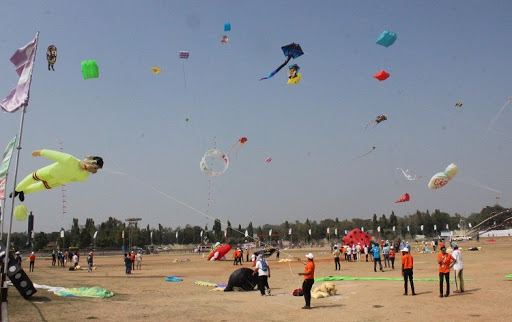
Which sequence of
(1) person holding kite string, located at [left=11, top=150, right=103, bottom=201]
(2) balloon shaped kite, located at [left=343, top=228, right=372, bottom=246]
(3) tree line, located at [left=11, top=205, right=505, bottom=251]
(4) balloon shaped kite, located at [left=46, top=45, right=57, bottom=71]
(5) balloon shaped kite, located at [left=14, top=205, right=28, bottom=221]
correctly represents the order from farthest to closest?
(3) tree line, located at [left=11, top=205, right=505, bottom=251]
(2) balloon shaped kite, located at [left=343, top=228, right=372, bottom=246]
(5) balloon shaped kite, located at [left=14, top=205, right=28, bottom=221]
(4) balloon shaped kite, located at [left=46, top=45, right=57, bottom=71]
(1) person holding kite string, located at [left=11, top=150, right=103, bottom=201]

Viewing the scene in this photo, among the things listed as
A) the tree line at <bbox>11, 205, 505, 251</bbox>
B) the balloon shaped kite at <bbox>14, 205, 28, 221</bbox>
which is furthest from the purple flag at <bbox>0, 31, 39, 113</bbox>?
the tree line at <bbox>11, 205, 505, 251</bbox>

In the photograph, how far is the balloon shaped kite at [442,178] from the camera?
86.7 ft

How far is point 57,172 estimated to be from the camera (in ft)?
48.2

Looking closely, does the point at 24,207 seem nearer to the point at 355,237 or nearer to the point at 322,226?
the point at 355,237

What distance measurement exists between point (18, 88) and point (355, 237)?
106 ft

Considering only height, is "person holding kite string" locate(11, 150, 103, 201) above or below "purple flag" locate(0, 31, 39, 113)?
below

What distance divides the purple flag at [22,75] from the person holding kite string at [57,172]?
2.83 metres

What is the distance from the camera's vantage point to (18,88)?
11953 millimetres

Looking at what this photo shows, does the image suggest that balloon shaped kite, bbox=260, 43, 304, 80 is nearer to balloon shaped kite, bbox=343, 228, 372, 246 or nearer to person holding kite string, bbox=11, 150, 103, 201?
person holding kite string, bbox=11, 150, 103, 201

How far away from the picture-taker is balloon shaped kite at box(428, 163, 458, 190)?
86.7 feet

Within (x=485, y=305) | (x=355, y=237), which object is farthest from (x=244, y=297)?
(x=355, y=237)

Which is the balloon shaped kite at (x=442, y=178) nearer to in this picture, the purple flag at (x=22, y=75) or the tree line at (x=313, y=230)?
the purple flag at (x=22, y=75)

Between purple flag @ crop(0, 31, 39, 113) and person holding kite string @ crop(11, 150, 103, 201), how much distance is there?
2.83 meters

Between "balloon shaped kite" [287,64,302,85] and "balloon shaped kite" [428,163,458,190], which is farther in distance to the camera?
"balloon shaped kite" [428,163,458,190]
